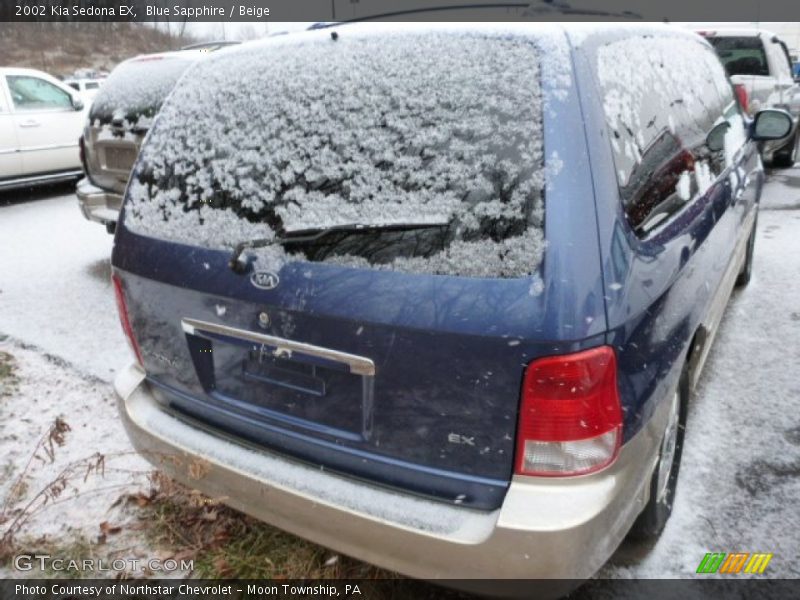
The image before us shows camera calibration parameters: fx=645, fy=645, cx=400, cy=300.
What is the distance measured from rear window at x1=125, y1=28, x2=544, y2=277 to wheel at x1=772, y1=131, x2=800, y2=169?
30.2 feet

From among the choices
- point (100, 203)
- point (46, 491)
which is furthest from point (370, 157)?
point (100, 203)

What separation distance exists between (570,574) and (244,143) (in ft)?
5.06

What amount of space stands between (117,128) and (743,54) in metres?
7.69

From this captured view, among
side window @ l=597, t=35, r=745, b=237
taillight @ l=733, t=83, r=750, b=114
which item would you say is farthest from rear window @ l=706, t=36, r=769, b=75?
side window @ l=597, t=35, r=745, b=237

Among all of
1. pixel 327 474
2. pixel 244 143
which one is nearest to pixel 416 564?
pixel 327 474

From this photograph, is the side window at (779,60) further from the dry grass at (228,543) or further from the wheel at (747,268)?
the dry grass at (228,543)

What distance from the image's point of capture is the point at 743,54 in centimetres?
841

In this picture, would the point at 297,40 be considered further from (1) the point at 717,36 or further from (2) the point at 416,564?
(1) the point at 717,36

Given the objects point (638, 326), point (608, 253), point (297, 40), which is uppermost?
point (297, 40)

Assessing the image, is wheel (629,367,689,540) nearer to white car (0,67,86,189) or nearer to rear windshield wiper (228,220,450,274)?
rear windshield wiper (228,220,450,274)

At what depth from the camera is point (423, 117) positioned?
173cm

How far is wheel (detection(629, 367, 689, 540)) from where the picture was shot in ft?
7.30

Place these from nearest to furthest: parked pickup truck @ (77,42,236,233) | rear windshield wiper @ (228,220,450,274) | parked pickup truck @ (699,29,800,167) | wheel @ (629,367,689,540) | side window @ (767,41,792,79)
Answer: rear windshield wiper @ (228,220,450,274), wheel @ (629,367,689,540), parked pickup truck @ (77,42,236,233), parked pickup truck @ (699,29,800,167), side window @ (767,41,792,79)

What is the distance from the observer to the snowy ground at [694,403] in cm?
240
